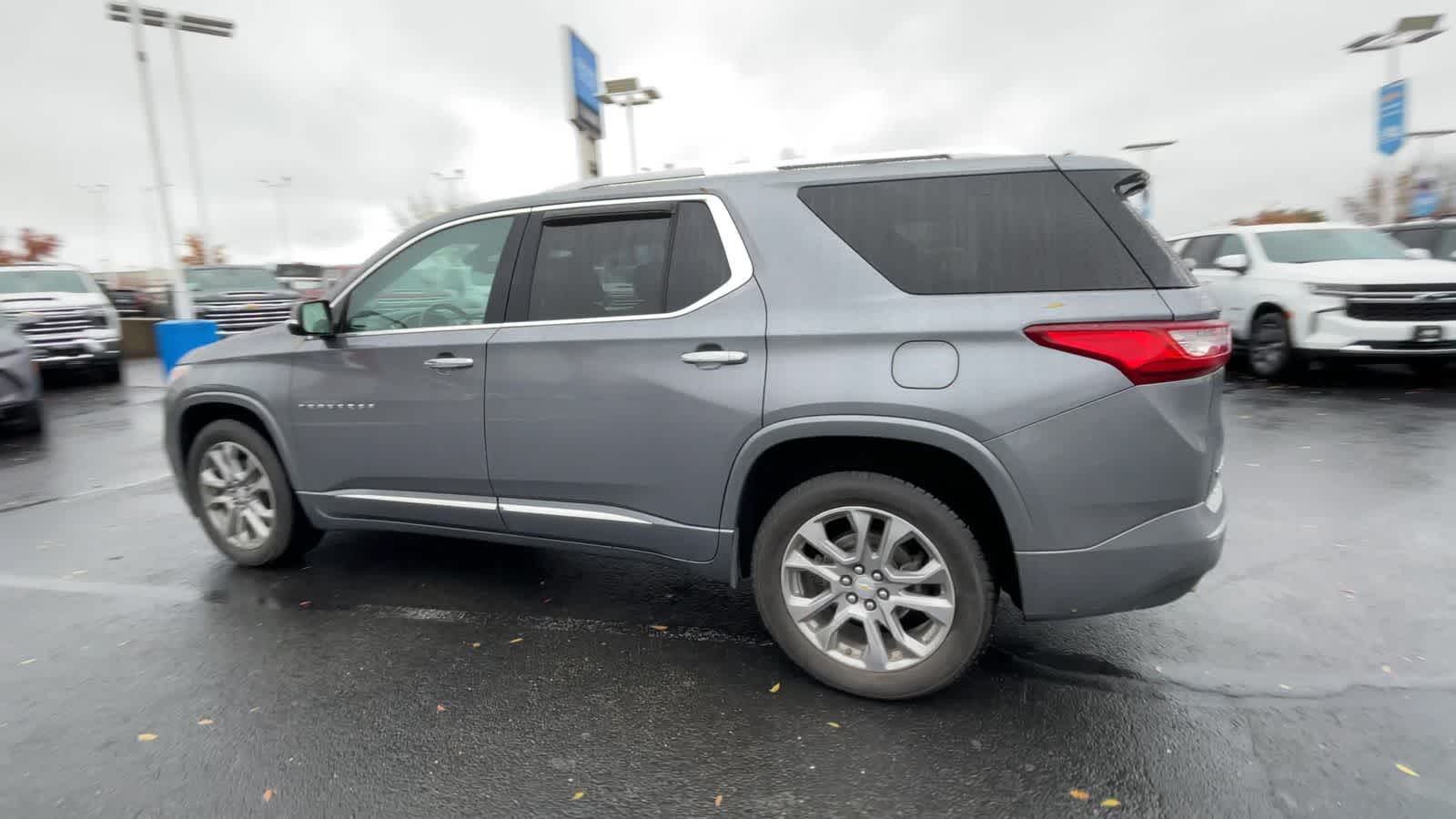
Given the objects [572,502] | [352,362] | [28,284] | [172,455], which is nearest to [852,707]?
[572,502]

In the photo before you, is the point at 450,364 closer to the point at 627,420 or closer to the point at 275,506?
the point at 627,420

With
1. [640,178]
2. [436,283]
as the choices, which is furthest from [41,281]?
[640,178]

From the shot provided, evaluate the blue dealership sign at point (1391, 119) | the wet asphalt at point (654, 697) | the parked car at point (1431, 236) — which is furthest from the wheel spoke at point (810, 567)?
the blue dealership sign at point (1391, 119)

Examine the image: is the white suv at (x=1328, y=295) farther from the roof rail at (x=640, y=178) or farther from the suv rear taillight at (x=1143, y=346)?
the roof rail at (x=640, y=178)

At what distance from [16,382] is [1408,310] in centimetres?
1407

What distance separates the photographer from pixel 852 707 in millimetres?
2977

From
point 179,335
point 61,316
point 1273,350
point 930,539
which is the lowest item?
point 1273,350

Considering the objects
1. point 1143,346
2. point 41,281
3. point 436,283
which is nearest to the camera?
point 1143,346

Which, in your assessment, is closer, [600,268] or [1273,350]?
[600,268]

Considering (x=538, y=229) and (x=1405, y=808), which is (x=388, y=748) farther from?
(x=1405, y=808)

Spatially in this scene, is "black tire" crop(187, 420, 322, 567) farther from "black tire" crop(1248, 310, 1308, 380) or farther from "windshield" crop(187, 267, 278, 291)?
"windshield" crop(187, 267, 278, 291)

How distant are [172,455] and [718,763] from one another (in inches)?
147

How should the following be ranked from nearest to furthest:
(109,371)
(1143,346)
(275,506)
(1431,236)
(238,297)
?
(1143,346), (275,506), (1431,236), (109,371), (238,297)

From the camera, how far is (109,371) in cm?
1455
